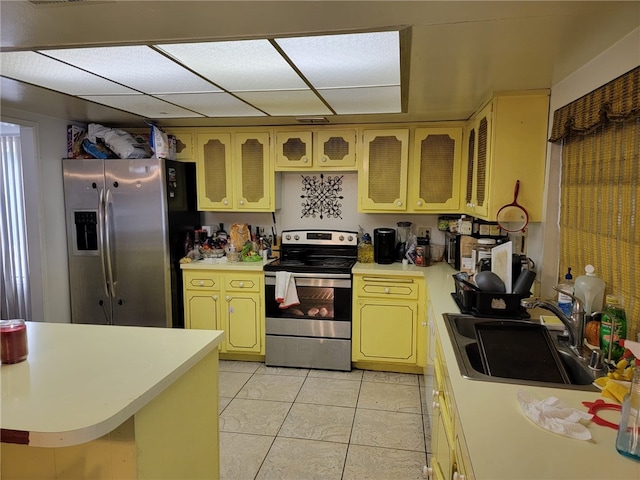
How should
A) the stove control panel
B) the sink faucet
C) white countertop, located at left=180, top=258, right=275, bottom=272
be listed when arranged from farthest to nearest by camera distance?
the stove control panel, white countertop, located at left=180, top=258, right=275, bottom=272, the sink faucet

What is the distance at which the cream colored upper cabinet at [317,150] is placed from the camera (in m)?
3.59

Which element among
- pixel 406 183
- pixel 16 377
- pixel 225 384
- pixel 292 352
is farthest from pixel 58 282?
pixel 406 183

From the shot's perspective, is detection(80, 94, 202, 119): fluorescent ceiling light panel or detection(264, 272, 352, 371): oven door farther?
detection(264, 272, 352, 371): oven door

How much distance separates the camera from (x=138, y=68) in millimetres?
2004

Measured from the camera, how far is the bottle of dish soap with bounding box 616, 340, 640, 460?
101 cm

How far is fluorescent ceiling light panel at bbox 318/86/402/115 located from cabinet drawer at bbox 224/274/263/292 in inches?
60.8

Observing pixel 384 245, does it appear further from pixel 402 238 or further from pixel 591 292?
pixel 591 292

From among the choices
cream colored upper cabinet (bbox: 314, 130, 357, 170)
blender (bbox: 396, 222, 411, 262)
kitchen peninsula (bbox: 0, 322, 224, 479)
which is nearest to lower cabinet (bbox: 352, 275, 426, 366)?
blender (bbox: 396, 222, 411, 262)

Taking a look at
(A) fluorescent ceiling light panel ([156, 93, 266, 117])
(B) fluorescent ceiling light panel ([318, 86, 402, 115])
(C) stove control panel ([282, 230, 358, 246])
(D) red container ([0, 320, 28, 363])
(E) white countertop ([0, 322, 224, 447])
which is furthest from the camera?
(C) stove control panel ([282, 230, 358, 246])

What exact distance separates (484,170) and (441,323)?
114cm

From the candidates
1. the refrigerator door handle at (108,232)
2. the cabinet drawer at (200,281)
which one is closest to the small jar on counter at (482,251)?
the cabinet drawer at (200,281)

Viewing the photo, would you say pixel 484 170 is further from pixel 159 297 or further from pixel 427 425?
pixel 159 297

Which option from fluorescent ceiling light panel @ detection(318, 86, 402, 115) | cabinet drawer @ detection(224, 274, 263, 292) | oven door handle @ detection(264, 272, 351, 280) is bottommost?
cabinet drawer @ detection(224, 274, 263, 292)

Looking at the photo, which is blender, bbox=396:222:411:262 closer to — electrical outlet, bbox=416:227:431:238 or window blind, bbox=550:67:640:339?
electrical outlet, bbox=416:227:431:238
